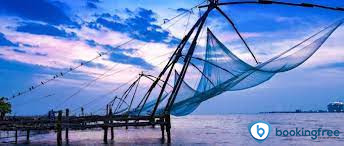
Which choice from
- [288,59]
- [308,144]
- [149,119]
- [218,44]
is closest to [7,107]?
[149,119]

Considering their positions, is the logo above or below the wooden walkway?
below

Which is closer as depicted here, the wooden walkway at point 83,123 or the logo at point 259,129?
the logo at point 259,129

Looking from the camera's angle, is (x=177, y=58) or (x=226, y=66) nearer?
(x=226, y=66)

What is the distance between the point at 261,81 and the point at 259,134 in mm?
3732

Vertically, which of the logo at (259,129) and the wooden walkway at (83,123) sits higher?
the wooden walkway at (83,123)

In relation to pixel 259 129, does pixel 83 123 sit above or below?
above

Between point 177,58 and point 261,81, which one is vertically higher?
point 177,58

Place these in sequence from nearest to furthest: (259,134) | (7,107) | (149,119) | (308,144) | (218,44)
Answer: (218,44) → (259,134) → (149,119) → (308,144) → (7,107)

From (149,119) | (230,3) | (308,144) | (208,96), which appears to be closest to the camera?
(230,3)

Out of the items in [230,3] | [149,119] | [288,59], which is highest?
[230,3]

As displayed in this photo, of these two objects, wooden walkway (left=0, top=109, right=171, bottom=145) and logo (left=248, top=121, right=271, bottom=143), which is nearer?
logo (left=248, top=121, right=271, bottom=143)

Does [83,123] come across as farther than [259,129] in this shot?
Yes

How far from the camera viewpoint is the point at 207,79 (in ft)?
52.2

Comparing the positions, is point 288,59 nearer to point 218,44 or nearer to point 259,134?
point 218,44
